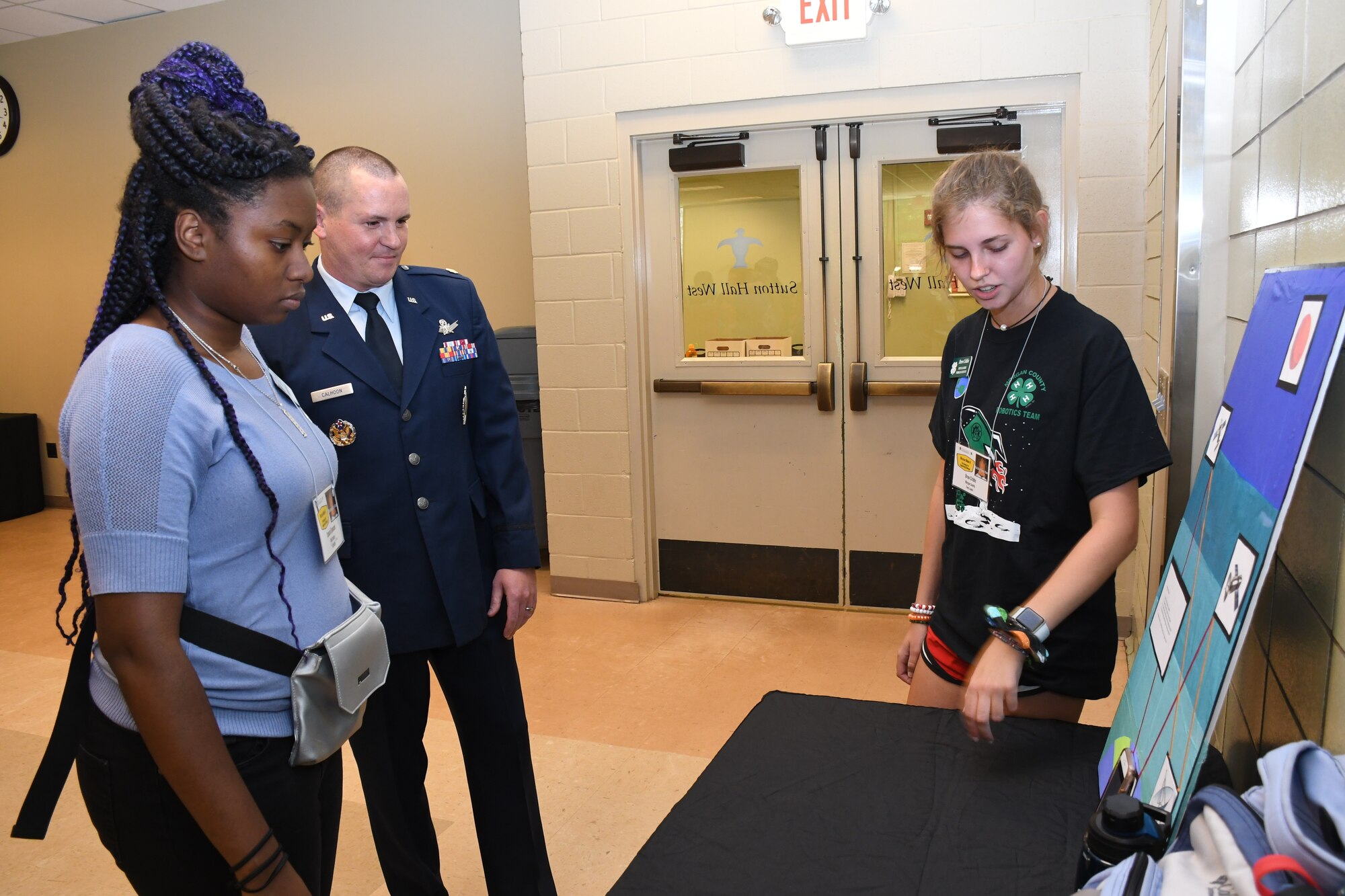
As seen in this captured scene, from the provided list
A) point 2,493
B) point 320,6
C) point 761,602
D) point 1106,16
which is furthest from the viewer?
point 2,493

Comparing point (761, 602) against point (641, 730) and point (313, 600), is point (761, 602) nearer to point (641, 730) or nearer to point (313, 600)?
point (641, 730)

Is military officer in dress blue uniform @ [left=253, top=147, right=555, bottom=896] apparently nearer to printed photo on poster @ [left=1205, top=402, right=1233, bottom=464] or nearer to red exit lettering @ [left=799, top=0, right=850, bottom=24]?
printed photo on poster @ [left=1205, top=402, right=1233, bottom=464]

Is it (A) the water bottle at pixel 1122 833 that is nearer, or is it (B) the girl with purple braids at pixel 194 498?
(A) the water bottle at pixel 1122 833

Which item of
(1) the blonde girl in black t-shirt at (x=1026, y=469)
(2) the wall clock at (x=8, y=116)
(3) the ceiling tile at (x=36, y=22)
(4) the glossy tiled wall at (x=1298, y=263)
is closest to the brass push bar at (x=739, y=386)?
(1) the blonde girl in black t-shirt at (x=1026, y=469)

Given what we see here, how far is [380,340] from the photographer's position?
5.97 feet

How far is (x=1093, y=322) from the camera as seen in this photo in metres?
1.41

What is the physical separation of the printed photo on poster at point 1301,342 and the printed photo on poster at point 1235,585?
6.0 inches

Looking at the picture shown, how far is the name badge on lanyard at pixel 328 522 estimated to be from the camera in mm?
1302

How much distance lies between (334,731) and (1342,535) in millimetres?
1177

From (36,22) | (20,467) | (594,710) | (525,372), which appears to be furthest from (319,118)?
(594,710)

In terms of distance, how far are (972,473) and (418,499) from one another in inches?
39.1

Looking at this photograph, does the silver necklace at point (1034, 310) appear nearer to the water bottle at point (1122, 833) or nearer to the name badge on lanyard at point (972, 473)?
the name badge on lanyard at point (972, 473)

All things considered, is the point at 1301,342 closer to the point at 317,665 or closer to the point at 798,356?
the point at 317,665

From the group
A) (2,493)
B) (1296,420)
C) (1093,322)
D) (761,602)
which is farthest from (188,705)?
(2,493)
